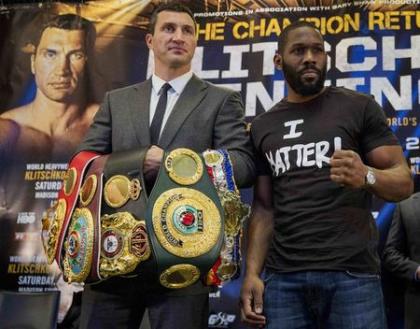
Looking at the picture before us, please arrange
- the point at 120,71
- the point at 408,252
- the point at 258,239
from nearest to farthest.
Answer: the point at 258,239 < the point at 408,252 < the point at 120,71

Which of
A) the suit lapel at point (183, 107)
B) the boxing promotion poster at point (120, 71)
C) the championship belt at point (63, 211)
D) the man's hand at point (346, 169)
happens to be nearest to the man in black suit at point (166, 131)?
the suit lapel at point (183, 107)

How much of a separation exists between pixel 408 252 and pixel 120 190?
7.18 ft

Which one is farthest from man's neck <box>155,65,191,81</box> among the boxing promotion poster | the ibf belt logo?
the ibf belt logo

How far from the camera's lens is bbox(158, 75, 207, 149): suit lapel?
61.4 inches

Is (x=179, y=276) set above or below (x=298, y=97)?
below

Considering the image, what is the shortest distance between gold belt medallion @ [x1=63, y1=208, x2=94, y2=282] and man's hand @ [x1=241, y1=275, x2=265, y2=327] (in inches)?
20.3

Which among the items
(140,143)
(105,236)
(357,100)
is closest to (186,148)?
(140,143)

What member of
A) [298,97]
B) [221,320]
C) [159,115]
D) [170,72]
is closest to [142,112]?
[159,115]

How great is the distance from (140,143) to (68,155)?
2.08 metres

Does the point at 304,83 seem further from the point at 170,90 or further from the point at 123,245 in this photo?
the point at 123,245

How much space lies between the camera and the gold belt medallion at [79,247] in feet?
4.42

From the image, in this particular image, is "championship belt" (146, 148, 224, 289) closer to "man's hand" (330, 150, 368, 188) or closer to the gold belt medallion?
the gold belt medallion

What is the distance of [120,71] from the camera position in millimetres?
3557

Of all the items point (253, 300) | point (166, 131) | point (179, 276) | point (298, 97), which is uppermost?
point (298, 97)
